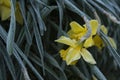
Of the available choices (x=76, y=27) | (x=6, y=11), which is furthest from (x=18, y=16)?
(x=76, y=27)

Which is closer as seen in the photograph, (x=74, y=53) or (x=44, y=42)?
(x=74, y=53)

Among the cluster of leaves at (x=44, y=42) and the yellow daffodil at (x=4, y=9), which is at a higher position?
the yellow daffodil at (x=4, y=9)

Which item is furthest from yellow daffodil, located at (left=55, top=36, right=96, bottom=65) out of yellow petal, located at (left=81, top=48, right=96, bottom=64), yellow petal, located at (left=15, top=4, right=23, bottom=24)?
yellow petal, located at (left=15, top=4, right=23, bottom=24)

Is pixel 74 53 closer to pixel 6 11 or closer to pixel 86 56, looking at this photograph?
pixel 86 56

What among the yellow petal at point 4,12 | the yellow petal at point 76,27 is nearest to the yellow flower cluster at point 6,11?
the yellow petal at point 4,12

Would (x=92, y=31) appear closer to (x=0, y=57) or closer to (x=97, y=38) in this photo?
(x=97, y=38)

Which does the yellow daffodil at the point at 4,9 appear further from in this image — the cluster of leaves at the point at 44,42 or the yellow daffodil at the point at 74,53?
the yellow daffodil at the point at 74,53

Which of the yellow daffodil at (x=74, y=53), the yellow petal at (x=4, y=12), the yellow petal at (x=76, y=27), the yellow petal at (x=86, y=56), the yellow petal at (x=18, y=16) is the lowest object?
the yellow petal at (x=86, y=56)

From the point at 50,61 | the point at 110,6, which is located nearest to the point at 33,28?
the point at 50,61

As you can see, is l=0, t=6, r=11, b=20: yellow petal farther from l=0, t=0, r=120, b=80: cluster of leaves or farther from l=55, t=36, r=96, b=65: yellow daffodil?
l=55, t=36, r=96, b=65: yellow daffodil

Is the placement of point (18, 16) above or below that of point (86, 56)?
above

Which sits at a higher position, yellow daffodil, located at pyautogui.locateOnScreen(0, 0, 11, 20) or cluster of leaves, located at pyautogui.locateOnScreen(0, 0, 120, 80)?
yellow daffodil, located at pyautogui.locateOnScreen(0, 0, 11, 20)
